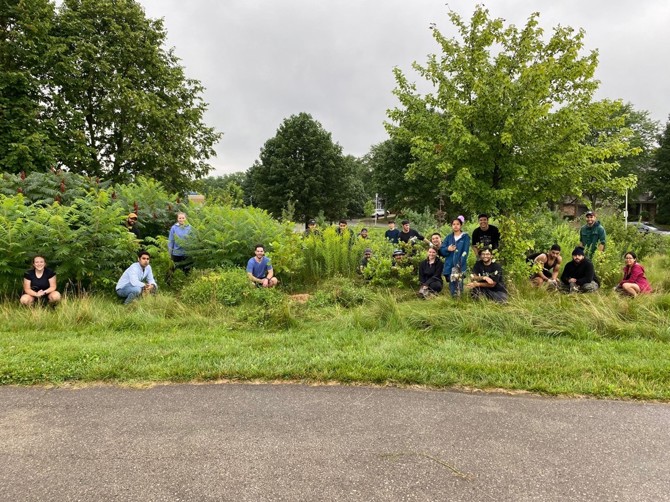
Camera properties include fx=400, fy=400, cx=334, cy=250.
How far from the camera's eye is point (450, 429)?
10.3 feet

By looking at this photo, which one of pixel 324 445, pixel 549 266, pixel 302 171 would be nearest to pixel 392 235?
pixel 549 266

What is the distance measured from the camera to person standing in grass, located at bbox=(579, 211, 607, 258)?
355 inches

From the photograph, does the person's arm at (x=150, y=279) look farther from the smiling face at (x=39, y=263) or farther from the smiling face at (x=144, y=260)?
the smiling face at (x=39, y=263)

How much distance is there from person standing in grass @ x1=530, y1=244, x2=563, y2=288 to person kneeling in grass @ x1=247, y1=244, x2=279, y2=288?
5180 millimetres

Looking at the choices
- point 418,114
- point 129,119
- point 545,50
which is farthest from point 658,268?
point 129,119

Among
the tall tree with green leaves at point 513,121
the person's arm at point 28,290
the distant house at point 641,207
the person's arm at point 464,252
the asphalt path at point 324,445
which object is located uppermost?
the distant house at point 641,207

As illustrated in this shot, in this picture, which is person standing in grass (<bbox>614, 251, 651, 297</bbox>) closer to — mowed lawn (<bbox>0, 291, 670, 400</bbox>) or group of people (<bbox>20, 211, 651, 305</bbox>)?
group of people (<bbox>20, 211, 651, 305</bbox>)

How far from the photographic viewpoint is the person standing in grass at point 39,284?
670 centimetres

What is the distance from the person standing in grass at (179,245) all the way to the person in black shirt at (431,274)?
5120mm

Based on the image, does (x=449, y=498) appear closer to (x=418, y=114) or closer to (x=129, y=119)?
(x=418, y=114)

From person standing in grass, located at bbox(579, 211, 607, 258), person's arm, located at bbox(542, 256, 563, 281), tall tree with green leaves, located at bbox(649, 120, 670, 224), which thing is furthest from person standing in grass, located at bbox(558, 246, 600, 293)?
tall tree with green leaves, located at bbox(649, 120, 670, 224)

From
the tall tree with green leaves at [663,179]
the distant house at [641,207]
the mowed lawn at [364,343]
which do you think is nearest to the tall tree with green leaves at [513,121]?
the mowed lawn at [364,343]

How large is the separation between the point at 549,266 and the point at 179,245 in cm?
807

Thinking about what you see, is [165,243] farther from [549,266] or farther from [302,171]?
[302,171]
